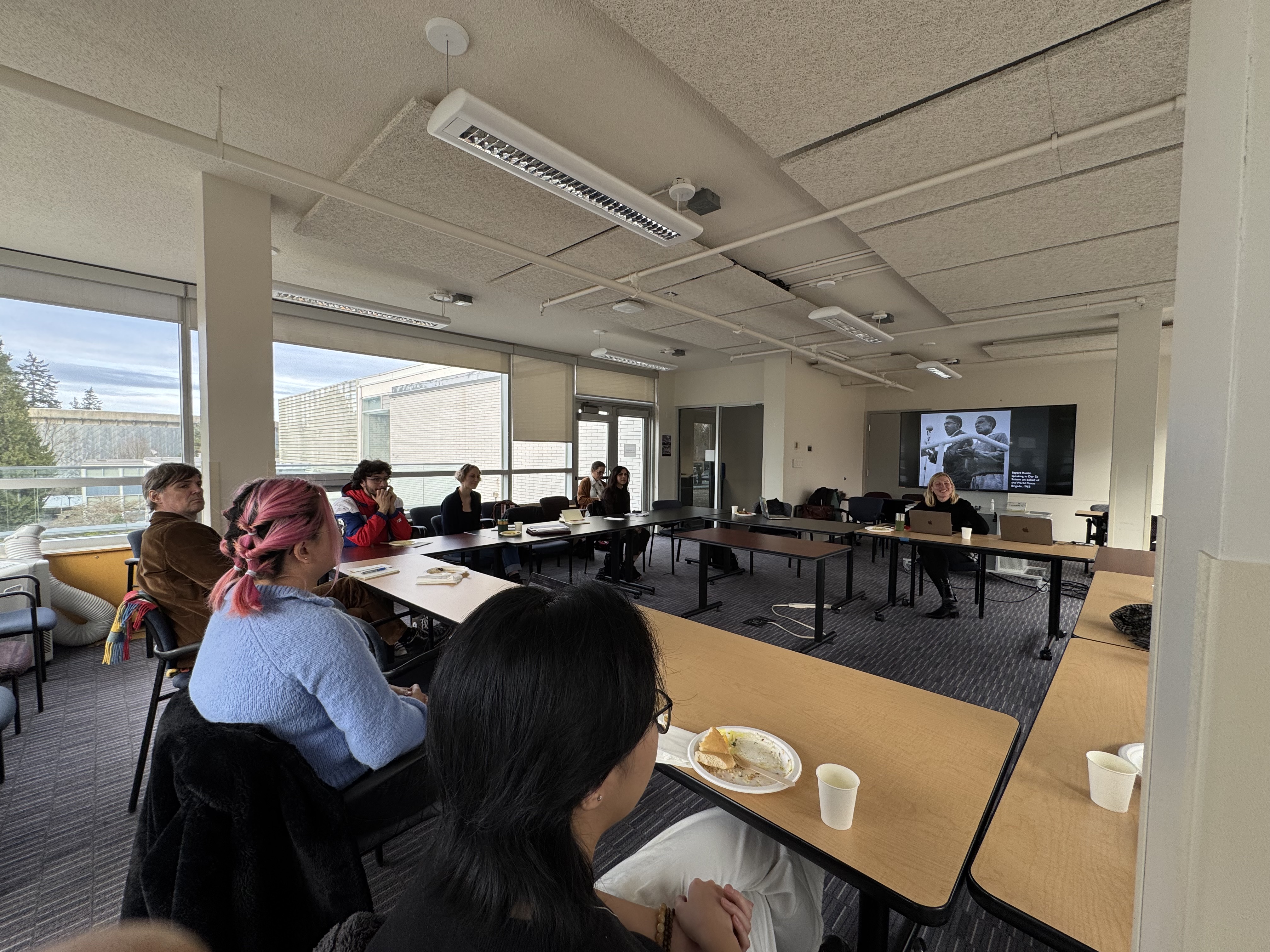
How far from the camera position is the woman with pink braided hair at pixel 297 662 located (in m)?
1.19

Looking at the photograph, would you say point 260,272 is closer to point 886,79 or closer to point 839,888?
point 886,79

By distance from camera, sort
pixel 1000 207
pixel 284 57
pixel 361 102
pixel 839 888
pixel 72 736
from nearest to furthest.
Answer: pixel 839 888
pixel 284 57
pixel 361 102
pixel 72 736
pixel 1000 207

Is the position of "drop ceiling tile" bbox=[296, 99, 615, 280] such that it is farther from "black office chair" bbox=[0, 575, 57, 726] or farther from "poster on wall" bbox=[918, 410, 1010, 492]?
"poster on wall" bbox=[918, 410, 1010, 492]

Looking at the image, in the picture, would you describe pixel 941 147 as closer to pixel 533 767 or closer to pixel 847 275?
pixel 847 275

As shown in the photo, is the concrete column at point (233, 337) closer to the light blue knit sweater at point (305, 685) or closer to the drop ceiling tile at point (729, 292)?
the light blue knit sweater at point (305, 685)

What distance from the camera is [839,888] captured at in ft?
6.21

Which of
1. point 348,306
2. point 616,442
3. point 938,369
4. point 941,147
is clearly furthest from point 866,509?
point 348,306

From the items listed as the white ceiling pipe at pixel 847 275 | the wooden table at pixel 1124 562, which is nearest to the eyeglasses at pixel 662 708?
the wooden table at pixel 1124 562

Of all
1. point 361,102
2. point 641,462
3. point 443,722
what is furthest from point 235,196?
point 641,462

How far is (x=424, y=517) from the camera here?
6.34 m

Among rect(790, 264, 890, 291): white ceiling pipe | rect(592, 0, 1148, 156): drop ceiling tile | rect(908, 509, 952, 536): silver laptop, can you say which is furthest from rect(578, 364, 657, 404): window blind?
rect(592, 0, 1148, 156): drop ceiling tile

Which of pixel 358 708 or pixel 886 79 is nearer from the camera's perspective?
pixel 358 708

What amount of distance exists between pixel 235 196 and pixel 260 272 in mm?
445

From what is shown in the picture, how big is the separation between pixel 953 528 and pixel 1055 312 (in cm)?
238
